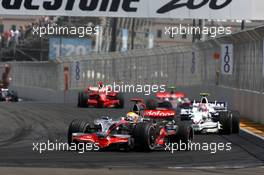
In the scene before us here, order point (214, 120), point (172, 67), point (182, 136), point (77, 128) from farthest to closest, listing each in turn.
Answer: point (172, 67)
point (214, 120)
point (182, 136)
point (77, 128)

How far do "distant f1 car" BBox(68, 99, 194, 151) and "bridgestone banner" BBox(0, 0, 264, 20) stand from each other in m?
3.47

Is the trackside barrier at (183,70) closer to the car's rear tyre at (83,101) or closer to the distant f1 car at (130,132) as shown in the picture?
the car's rear tyre at (83,101)

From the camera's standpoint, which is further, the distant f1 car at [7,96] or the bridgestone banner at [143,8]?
the distant f1 car at [7,96]

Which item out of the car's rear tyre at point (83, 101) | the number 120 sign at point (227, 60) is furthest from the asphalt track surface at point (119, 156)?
the car's rear tyre at point (83, 101)

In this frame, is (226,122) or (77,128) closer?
(77,128)

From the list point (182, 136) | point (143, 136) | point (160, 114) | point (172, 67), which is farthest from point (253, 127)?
point (172, 67)

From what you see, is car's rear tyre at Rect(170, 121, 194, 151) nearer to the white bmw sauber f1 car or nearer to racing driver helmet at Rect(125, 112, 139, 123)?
racing driver helmet at Rect(125, 112, 139, 123)

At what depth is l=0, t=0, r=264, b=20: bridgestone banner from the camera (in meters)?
21.2

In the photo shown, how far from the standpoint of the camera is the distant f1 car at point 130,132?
1722 cm

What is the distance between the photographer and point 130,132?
57.4 ft

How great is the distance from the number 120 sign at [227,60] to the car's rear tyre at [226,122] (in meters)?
7.86

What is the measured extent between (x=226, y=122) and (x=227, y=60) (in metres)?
8.43

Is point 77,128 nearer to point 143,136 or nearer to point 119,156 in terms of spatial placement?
point 143,136

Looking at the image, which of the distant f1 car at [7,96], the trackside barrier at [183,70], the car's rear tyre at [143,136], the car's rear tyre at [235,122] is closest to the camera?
the car's rear tyre at [143,136]
